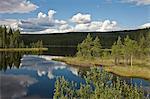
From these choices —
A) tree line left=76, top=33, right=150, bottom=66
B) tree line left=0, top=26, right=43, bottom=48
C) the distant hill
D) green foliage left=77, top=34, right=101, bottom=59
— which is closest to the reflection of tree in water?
tree line left=76, top=33, right=150, bottom=66

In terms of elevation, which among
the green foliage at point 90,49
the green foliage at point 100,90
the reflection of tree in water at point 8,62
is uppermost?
the green foliage at point 100,90

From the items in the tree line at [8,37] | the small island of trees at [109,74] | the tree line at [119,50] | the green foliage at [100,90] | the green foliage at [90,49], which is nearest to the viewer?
the green foliage at [100,90]

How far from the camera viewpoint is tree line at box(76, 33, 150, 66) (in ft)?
190

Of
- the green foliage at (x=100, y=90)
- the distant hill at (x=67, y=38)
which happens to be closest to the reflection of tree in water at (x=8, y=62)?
the green foliage at (x=100, y=90)

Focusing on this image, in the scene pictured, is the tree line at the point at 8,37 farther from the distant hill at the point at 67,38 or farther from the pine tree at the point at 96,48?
the pine tree at the point at 96,48

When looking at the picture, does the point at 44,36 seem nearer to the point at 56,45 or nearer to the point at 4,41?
the point at 56,45

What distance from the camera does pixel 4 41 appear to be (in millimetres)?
108375

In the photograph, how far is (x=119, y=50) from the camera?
59750 millimetres

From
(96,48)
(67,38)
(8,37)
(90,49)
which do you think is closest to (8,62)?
(90,49)

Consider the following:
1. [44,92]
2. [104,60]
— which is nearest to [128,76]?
[44,92]

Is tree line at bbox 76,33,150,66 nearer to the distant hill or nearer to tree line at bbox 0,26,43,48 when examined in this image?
tree line at bbox 0,26,43,48

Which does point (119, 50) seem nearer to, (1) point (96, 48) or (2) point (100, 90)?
(1) point (96, 48)

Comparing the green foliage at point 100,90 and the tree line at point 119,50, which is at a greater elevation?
the green foliage at point 100,90

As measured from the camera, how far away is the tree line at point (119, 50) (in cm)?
5797
